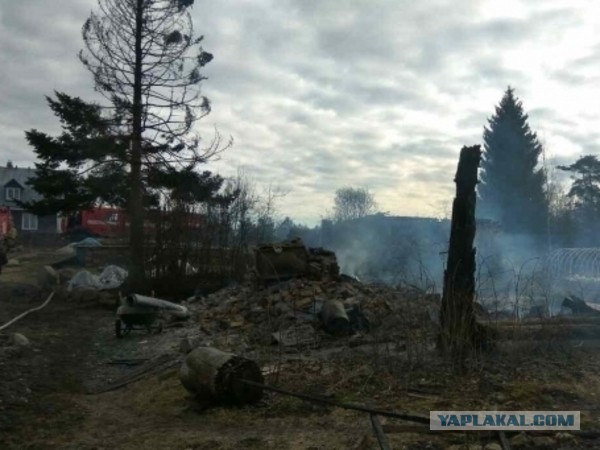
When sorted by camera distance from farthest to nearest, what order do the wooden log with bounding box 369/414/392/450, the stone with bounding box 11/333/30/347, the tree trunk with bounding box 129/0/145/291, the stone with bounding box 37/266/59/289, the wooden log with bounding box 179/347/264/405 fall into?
1. the stone with bounding box 37/266/59/289
2. the tree trunk with bounding box 129/0/145/291
3. the stone with bounding box 11/333/30/347
4. the wooden log with bounding box 179/347/264/405
5. the wooden log with bounding box 369/414/392/450

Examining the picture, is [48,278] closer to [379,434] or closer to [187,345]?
[187,345]

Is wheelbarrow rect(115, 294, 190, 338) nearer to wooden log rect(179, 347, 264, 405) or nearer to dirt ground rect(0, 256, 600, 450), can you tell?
dirt ground rect(0, 256, 600, 450)

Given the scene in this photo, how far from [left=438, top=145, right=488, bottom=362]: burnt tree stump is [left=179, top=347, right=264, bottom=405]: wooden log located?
2662 millimetres

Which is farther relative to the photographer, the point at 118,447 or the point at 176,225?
the point at 176,225

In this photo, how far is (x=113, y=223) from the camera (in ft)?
85.0

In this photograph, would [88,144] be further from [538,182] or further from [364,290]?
[538,182]

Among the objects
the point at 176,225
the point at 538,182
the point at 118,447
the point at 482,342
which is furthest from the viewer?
the point at 538,182

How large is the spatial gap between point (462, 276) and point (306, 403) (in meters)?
3.02

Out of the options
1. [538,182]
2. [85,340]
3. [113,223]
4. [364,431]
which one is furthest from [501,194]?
[364,431]

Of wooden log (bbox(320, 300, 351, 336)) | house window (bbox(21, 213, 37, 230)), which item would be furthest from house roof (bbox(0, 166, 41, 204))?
wooden log (bbox(320, 300, 351, 336))

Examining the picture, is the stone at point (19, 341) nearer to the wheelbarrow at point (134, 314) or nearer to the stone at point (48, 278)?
the wheelbarrow at point (134, 314)

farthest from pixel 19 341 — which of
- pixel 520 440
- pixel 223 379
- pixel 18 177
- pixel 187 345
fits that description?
pixel 18 177

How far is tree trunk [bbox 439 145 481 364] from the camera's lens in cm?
761

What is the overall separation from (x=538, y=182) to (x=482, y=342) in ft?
122
